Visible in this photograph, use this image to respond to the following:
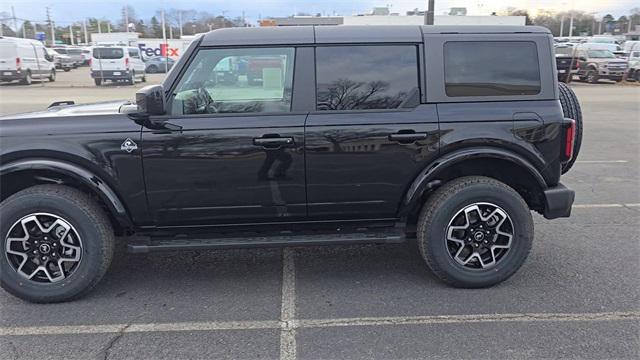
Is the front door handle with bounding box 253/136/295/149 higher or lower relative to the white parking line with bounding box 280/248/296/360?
higher

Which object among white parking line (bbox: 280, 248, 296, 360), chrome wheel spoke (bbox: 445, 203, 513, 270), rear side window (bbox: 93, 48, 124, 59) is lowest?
white parking line (bbox: 280, 248, 296, 360)

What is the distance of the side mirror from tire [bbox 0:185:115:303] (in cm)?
79

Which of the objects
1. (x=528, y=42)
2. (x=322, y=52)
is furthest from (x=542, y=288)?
(x=322, y=52)

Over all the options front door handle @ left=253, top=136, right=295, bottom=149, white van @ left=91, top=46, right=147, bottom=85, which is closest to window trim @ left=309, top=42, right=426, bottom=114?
front door handle @ left=253, top=136, right=295, bottom=149

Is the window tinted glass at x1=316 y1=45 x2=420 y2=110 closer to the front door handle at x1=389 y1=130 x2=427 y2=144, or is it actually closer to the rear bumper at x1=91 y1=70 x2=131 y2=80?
the front door handle at x1=389 y1=130 x2=427 y2=144

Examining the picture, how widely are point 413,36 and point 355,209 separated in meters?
1.35

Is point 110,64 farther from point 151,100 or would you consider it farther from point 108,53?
point 151,100

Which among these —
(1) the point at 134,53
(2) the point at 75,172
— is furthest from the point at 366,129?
(1) the point at 134,53

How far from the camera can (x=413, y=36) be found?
144 inches

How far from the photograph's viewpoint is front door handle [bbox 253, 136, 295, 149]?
3.44 m

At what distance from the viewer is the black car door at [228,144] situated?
11.3 ft

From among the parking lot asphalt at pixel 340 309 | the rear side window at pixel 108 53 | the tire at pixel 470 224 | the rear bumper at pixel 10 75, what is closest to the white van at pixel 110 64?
the rear side window at pixel 108 53

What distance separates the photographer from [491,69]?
11.9 ft

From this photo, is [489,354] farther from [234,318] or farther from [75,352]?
[75,352]
